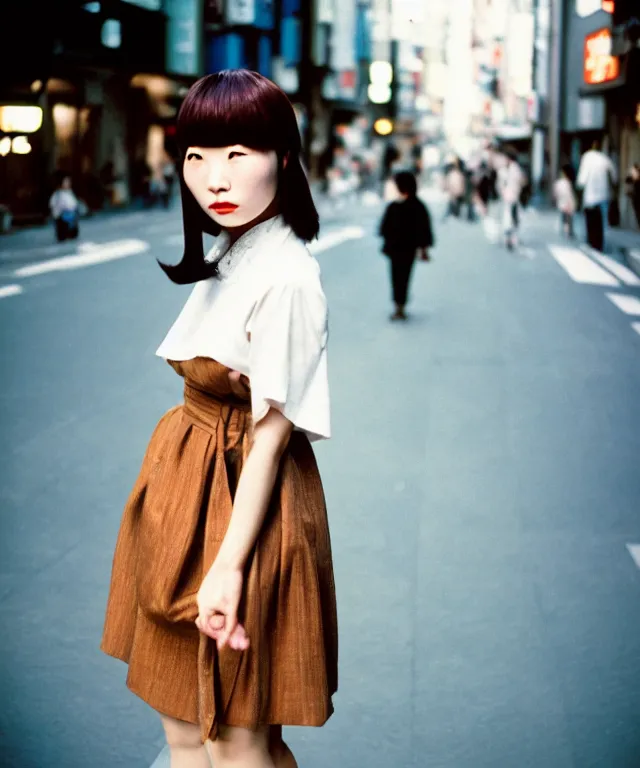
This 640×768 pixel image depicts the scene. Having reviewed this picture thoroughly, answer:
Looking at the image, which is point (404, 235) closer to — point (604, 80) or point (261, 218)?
point (261, 218)

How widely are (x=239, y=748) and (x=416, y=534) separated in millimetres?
3369

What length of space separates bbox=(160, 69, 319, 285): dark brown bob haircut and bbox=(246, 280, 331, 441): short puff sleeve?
170mm

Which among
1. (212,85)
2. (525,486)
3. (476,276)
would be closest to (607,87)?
(476,276)

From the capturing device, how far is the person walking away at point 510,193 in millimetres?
22812

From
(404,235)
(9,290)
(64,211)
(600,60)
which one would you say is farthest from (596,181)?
(9,290)

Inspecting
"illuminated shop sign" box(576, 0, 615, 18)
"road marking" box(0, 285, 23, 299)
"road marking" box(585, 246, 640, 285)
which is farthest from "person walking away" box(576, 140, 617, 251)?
"illuminated shop sign" box(576, 0, 615, 18)

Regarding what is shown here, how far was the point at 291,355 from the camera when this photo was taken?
1.99 m

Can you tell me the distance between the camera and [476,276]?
1781 cm

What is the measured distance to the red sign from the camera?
28.0 meters

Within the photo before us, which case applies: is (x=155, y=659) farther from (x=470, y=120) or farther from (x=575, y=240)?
(x=470, y=120)

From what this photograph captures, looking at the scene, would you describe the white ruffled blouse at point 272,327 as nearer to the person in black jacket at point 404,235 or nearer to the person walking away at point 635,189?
the person in black jacket at point 404,235

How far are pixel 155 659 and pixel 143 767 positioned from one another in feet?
4.29

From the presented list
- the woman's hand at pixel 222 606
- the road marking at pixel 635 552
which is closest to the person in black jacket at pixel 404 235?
the road marking at pixel 635 552

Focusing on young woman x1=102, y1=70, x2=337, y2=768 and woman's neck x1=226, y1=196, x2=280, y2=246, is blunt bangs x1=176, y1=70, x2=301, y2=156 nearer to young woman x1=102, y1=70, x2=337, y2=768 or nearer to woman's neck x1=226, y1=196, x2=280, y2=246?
young woman x1=102, y1=70, x2=337, y2=768
